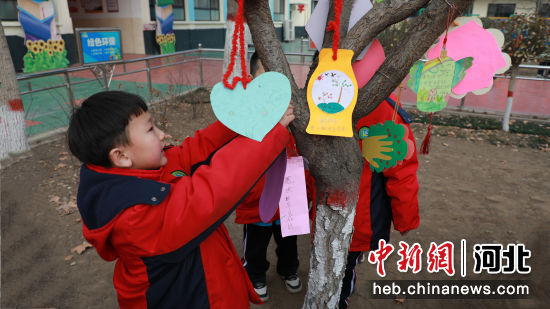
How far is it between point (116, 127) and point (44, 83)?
7154 mm

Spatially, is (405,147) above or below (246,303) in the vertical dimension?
above

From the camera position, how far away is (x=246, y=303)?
1.33m

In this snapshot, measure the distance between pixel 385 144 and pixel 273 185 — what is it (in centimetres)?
52

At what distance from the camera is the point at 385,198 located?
1.81 meters

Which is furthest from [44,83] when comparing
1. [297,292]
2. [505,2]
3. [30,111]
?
[505,2]

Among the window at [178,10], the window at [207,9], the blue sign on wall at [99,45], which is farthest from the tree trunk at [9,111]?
the window at [207,9]

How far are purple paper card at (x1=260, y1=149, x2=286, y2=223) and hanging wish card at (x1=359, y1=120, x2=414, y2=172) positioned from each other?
0.47 metres

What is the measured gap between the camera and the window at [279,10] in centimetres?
1989

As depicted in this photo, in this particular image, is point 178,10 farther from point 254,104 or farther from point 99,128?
point 254,104

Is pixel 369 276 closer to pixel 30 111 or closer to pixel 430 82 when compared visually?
pixel 430 82

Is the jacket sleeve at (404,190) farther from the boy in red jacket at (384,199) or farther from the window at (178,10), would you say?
the window at (178,10)

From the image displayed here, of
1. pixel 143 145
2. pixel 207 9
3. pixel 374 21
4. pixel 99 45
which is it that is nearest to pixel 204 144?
pixel 143 145

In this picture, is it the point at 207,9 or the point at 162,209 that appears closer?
the point at 162,209

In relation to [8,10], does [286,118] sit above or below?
below
